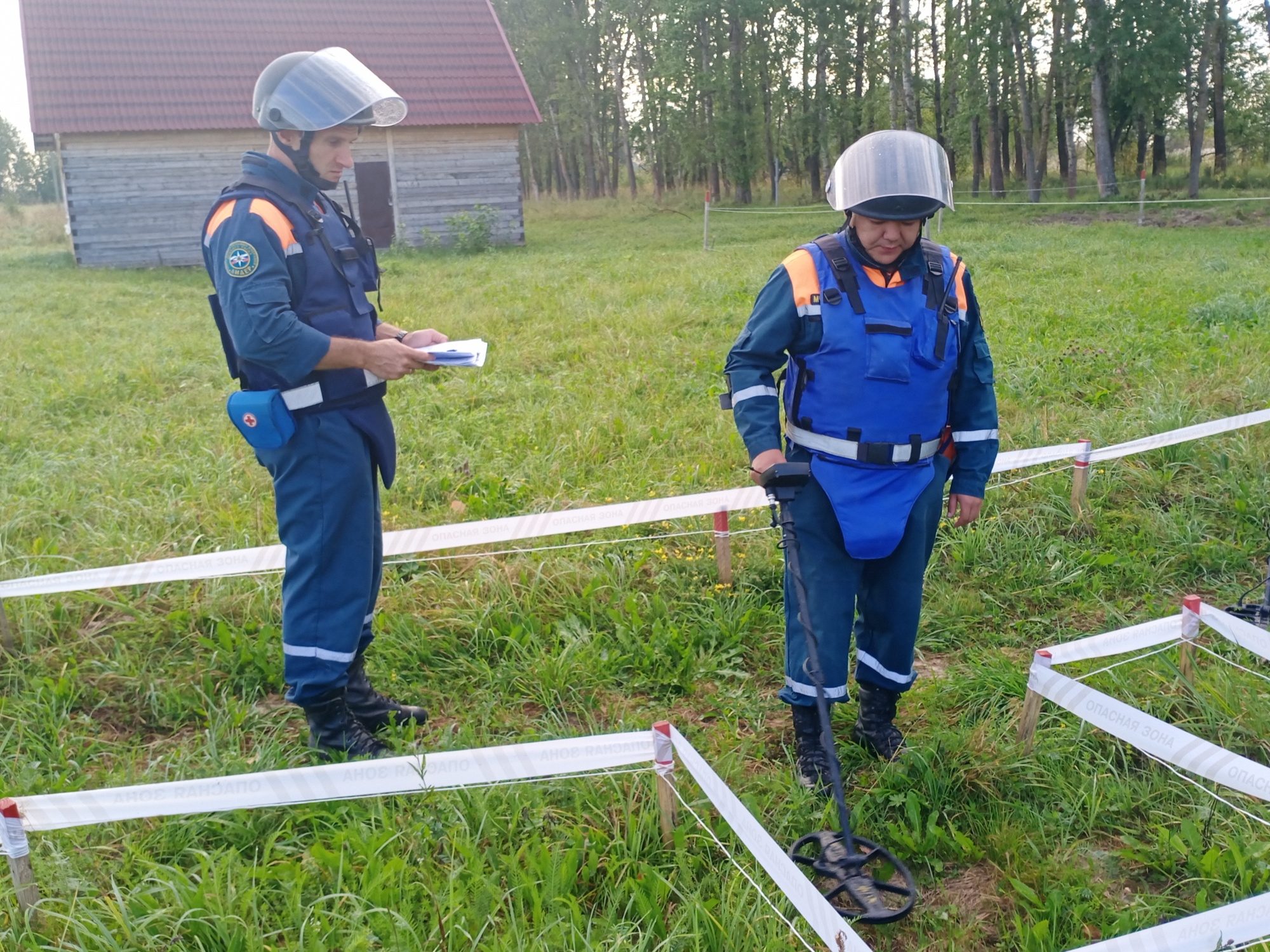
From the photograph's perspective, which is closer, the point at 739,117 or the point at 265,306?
the point at 265,306

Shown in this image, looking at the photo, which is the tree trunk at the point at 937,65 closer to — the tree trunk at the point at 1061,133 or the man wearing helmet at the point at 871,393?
the tree trunk at the point at 1061,133

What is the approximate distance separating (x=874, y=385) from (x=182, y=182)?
22.1m

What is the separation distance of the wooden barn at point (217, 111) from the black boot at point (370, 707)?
18718 mm

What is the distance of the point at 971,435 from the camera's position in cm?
300

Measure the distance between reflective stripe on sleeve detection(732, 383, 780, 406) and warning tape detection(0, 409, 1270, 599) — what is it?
1112 mm

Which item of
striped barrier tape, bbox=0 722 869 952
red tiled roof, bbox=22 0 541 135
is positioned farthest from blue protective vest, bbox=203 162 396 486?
red tiled roof, bbox=22 0 541 135

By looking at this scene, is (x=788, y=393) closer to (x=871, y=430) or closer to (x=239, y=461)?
(x=871, y=430)

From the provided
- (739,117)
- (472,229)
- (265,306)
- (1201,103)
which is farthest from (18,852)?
(739,117)

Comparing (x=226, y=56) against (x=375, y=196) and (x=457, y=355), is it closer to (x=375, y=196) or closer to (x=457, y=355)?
(x=375, y=196)

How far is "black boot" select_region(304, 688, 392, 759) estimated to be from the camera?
3.16m

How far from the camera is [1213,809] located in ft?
9.22

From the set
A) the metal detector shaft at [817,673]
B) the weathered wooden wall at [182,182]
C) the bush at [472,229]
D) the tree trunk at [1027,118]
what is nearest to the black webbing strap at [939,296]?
the metal detector shaft at [817,673]

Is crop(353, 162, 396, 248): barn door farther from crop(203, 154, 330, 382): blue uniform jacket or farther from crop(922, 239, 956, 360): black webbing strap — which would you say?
crop(922, 239, 956, 360): black webbing strap

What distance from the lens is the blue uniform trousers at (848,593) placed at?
289cm
